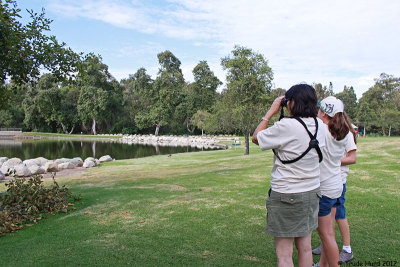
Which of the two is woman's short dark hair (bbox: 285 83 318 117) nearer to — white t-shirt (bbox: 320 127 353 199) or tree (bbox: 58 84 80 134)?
white t-shirt (bbox: 320 127 353 199)

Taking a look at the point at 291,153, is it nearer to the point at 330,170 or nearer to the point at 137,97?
the point at 330,170

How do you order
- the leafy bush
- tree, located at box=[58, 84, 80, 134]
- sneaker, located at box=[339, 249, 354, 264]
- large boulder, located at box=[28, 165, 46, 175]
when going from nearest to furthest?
sneaker, located at box=[339, 249, 354, 264]
the leafy bush
large boulder, located at box=[28, 165, 46, 175]
tree, located at box=[58, 84, 80, 134]

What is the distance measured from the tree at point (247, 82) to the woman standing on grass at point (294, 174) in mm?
15399

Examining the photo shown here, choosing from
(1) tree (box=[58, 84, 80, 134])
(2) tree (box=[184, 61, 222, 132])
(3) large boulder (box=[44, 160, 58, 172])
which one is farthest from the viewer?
(1) tree (box=[58, 84, 80, 134])

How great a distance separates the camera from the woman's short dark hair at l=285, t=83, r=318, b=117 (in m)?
2.55

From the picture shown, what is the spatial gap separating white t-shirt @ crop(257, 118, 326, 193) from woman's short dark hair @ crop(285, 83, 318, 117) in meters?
0.11

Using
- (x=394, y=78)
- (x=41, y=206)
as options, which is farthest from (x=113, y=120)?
(x=41, y=206)

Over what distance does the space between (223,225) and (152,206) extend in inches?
73.9

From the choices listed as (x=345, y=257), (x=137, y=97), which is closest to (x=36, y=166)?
(x=345, y=257)

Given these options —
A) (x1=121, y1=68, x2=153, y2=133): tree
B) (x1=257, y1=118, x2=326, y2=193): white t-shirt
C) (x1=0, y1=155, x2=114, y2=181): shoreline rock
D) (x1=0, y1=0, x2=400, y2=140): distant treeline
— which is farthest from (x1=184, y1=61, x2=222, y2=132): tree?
(x1=257, y1=118, x2=326, y2=193): white t-shirt

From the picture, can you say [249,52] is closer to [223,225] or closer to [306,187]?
[223,225]

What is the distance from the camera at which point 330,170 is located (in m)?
2.91

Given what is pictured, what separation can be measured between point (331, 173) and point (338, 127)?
0.45 meters

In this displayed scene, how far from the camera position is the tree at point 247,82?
58.2 feet
